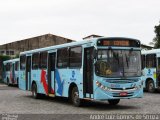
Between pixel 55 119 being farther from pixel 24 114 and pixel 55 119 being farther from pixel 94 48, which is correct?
pixel 94 48

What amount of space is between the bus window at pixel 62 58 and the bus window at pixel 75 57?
1.80 ft

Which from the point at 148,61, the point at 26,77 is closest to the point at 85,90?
the point at 26,77

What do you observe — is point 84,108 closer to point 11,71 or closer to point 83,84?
point 83,84

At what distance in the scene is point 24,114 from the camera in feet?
50.4

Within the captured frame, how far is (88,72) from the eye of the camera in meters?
17.6

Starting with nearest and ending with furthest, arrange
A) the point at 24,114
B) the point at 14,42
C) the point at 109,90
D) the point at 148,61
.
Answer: the point at 24,114
the point at 109,90
the point at 148,61
the point at 14,42

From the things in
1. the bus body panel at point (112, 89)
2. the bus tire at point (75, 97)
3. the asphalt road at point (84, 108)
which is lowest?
the asphalt road at point (84, 108)

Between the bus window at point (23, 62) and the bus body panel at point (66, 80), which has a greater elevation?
the bus window at point (23, 62)

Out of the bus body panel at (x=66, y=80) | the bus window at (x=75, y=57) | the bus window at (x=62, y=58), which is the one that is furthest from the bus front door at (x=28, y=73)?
the bus window at (x=75, y=57)

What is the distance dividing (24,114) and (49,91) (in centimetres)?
682

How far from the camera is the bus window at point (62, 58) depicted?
1991 centimetres

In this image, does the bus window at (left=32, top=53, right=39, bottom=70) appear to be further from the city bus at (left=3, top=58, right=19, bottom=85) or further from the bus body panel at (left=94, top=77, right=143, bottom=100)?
the city bus at (left=3, top=58, right=19, bottom=85)

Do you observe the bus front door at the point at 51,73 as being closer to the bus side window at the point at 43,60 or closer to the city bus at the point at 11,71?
the bus side window at the point at 43,60

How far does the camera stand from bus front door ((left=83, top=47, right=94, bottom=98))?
17328 mm
